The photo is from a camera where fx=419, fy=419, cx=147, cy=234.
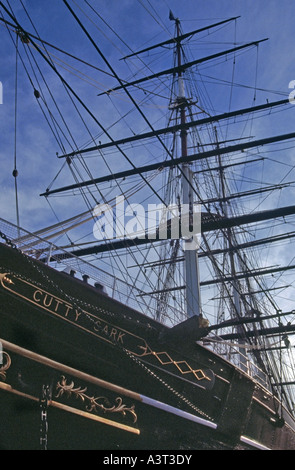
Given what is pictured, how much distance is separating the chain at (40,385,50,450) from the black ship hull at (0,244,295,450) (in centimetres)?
1

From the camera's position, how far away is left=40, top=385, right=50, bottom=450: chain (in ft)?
15.6

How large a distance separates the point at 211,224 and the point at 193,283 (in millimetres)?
2032

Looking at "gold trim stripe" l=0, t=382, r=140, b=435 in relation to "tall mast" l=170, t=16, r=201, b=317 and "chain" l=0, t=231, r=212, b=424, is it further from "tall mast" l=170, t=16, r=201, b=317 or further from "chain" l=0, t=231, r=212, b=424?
"tall mast" l=170, t=16, r=201, b=317

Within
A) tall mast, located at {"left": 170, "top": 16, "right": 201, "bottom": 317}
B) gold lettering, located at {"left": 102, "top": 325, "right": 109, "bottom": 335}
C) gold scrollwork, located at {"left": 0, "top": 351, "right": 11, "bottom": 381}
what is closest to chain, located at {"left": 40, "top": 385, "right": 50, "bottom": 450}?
gold scrollwork, located at {"left": 0, "top": 351, "right": 11, "bottom": 381}

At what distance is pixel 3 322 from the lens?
4840mm

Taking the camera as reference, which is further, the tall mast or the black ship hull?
the tall mast

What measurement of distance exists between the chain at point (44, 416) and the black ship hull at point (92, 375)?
1cm

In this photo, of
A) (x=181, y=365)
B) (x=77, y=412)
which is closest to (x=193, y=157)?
(x=181, y=365)

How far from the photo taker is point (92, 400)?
5.25m

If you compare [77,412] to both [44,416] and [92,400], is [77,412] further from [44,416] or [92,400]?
[44,416]

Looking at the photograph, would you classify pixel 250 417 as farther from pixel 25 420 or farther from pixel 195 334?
pixel 25 420

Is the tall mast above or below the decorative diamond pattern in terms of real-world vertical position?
above

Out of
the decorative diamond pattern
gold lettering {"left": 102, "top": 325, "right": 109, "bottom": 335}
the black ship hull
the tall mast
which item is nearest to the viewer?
the black ship hull

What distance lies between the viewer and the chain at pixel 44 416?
4766mm
